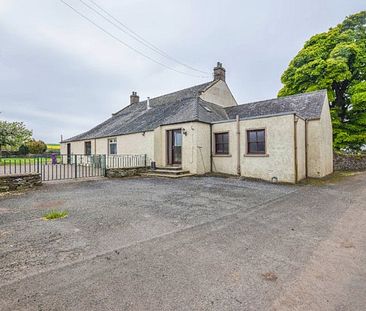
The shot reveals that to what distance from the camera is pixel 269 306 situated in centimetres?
208

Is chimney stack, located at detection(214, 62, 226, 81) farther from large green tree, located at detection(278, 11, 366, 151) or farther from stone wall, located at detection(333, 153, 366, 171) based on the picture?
stone wall, located at detection(333, 153, 366, 171)

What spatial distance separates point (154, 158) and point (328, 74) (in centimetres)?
1556

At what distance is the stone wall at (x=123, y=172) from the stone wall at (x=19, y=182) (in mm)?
3759

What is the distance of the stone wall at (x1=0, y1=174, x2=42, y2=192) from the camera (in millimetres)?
7812

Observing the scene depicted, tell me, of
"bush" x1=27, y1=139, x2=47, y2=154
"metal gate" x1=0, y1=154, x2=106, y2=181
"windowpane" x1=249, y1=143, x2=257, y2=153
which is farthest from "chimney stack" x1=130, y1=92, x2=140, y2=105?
"windowpane" x1=249, y1=143, x2=257, y2=153

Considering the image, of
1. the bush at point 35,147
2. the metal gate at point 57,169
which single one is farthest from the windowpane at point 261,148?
the bush at point 35,147

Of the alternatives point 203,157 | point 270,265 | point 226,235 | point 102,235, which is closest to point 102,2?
point 203,157

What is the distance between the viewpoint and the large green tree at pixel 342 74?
16.0m

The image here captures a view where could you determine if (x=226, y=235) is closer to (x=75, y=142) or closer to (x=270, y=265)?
(x=270, y=265)

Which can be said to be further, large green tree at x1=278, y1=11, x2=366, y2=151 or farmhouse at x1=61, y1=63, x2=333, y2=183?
large green tree at x1=278, y1=11, x2=366, y2=151

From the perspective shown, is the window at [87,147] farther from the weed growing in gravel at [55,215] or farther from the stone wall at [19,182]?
the weed growing in gravel at [55,215]

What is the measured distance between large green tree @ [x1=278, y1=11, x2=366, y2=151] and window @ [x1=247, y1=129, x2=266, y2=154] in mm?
9393

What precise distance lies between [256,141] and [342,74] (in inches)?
421

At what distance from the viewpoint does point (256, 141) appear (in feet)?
38.5
